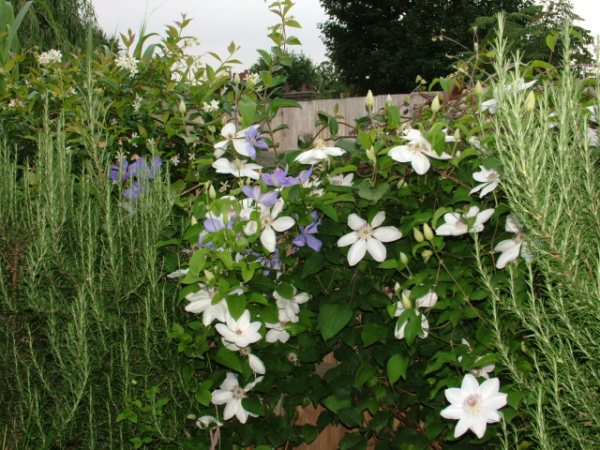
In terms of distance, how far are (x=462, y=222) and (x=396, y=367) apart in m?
0.49

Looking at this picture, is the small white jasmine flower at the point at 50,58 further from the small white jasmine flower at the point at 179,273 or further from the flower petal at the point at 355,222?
the flower petal at the point at 355,222

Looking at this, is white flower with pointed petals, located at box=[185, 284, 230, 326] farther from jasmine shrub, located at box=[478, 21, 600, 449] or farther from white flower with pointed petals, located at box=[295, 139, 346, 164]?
jasmine shrub, located at box=[478, 21, 600, 449]

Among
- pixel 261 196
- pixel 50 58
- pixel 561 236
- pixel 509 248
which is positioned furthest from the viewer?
pixel 50 58

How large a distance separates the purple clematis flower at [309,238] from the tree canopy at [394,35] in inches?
825

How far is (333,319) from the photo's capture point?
2285 mm

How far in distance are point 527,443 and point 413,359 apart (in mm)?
430

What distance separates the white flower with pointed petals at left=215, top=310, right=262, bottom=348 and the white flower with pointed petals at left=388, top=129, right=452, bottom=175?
27.0 inches

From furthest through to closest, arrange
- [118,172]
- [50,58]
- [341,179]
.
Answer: [50,58]
[118,172]
[341,179]

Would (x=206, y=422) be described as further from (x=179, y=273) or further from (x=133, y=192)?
(x=133, y=192)

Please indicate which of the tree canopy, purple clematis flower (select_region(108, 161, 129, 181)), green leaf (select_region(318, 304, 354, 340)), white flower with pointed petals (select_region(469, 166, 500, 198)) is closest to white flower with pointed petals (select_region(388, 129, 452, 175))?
white flower with pointed petals (select_region(469, 166, 500, 198))

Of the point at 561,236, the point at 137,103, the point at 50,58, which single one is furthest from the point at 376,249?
the point at 50,58

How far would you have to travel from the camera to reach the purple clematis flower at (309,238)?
2.36 meters

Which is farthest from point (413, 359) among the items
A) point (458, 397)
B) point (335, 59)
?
point (335, 59)

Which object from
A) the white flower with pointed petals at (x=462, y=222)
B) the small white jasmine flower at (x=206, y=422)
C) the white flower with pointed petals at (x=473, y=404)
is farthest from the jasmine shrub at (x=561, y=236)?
the small white jasmine flower at (x=206, y=422)
